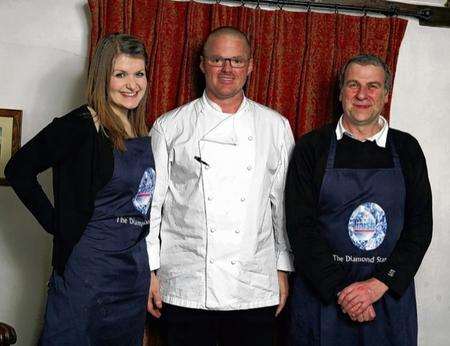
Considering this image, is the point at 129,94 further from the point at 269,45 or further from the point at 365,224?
the point at 365,224

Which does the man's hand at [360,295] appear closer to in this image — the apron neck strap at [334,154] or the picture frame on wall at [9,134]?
the apron neck strap at [334,154]

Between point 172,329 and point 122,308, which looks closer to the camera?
point 122,308

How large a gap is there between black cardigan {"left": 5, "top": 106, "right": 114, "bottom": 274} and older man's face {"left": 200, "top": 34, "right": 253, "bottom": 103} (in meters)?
0.50

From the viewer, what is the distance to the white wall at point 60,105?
250 cm

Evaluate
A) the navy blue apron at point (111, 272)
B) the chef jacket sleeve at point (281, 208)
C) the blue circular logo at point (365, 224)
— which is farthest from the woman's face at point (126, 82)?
the blue circular logo at point (365, 224)

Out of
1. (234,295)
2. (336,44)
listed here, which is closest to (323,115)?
(336,44)

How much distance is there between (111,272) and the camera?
188 cm

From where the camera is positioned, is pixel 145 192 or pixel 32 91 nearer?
pixel 145 192

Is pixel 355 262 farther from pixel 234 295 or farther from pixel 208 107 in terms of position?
pixel 208 107

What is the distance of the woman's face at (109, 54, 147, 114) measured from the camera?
1.93 meters

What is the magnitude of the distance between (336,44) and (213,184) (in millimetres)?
850

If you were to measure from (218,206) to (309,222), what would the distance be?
1.06 ft

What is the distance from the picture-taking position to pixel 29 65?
2.51 meters

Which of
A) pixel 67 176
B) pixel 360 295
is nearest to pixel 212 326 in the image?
pixel 360 295
